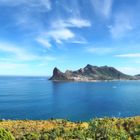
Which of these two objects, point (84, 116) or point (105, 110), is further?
point (105, 110)

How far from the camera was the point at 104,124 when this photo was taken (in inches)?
2835

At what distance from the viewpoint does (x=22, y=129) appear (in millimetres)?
87125

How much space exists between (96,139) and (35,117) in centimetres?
10440

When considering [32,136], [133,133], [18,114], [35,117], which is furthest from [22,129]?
[18,114]

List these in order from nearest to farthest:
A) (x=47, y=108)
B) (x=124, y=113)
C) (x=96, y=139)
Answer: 1. (x=96, y=139)
2. (x=124, y=113)
3. (x=47, y=108)

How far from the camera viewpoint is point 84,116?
169 metres

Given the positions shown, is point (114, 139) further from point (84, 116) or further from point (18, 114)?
point (18, 114)

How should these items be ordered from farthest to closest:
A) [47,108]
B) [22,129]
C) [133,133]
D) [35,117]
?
1. [47,108]
2. [35,117]
3. [22,129]
4. [133,133]

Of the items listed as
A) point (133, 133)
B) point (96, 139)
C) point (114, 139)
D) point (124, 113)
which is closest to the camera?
point (114, 139)

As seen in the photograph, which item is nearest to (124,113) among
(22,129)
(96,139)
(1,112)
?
(1,112)

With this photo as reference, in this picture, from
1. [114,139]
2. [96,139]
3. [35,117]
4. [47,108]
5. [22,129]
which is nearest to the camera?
[114,139]

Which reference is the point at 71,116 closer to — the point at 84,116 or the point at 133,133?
the point at 84,116

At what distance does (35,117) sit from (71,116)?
2135 cm

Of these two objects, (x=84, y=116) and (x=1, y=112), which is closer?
(x=84, y=116)
